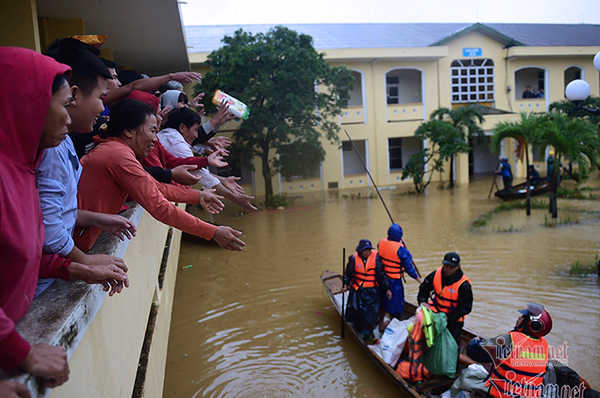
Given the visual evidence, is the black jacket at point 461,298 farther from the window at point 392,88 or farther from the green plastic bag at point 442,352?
the window at point 392,88

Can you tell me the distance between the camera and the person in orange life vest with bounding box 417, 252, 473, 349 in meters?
5.21

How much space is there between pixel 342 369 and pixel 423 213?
10252mm

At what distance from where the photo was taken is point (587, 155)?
1233 centimetres

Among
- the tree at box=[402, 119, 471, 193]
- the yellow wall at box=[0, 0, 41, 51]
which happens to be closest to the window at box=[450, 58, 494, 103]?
the tree at box=[402, 119, 471, 193]

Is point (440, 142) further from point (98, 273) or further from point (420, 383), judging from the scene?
point (98, 273)

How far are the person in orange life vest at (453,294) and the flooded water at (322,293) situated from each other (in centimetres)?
115

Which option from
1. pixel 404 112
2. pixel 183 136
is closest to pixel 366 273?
pixel 183 136

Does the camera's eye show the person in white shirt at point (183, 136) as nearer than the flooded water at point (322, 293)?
Yes

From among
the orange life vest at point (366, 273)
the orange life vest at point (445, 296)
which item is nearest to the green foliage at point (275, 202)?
the orange life vest at point (366, 273)

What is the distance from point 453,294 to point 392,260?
1278 mm

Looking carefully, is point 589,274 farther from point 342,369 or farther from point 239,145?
point 239,145

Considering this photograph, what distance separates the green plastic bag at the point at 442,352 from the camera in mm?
4891

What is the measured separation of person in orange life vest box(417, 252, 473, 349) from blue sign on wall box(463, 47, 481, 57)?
2043cm

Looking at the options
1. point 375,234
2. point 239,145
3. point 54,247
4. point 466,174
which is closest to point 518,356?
point 54,247
